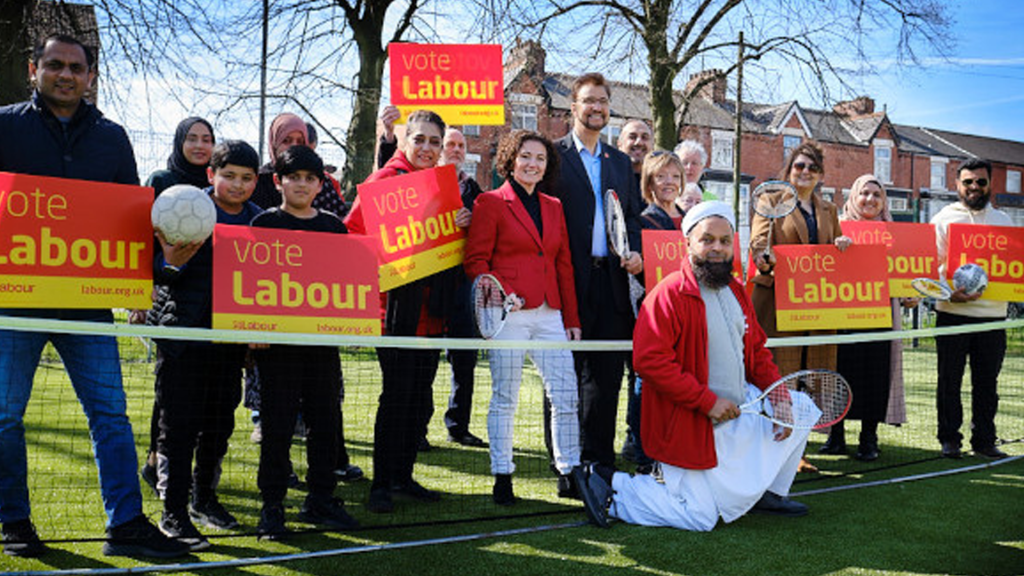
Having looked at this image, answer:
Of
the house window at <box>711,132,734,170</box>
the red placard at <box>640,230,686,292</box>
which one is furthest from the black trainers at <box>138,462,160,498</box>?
the house window at <box>711,132,734,170</box>

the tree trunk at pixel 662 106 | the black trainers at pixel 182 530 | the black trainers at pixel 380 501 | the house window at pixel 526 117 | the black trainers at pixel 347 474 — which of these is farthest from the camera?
the house window at pixel 526 117

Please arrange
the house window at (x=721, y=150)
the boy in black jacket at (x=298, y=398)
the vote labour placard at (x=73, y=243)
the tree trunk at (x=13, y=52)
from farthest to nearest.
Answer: the house window at (x=721, y=150), the tree trunk at (x=13, y=52), the boy in black jacket at (x=298, y=398), the vote labour placard at (x=73, y=243)

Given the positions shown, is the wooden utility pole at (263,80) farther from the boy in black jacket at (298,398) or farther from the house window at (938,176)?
the house window at (938,176)

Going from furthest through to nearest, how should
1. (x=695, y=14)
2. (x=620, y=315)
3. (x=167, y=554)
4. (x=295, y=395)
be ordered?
1. (x=695, y=14)
2. (x=620, y=315)
3. (x=295, y=395)
4. (x=167, y=554)

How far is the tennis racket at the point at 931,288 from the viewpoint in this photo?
6586mm

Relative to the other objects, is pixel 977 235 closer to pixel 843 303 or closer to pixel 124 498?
pixel 843 303

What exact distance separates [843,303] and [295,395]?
4.18m

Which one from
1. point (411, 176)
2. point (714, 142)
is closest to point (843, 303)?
point (411, 176)

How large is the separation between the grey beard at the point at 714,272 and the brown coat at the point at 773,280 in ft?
5.55

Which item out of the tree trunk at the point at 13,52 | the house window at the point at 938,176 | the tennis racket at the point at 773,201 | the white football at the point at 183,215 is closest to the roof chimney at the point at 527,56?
the tree trunk at the point at 13,52

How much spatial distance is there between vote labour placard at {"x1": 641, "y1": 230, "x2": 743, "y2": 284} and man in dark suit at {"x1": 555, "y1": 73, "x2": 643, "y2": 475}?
117 millimetres

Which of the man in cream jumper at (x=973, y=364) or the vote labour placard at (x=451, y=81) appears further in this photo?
the vote labour placard at (x=451, y=81)

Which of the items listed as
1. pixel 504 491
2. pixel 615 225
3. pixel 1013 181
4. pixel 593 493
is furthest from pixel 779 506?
pixel 1013 181

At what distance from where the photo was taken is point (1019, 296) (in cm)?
690
